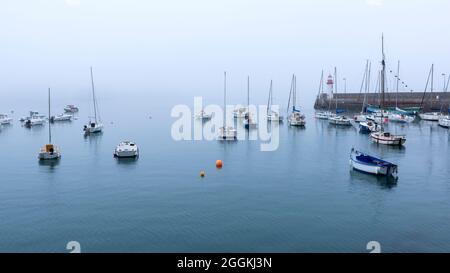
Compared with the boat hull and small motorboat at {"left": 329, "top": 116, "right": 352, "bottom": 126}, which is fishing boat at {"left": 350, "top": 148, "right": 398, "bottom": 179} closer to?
the boat hull

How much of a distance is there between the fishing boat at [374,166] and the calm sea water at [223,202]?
0.98 metres

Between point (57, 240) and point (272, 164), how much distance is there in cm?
3055

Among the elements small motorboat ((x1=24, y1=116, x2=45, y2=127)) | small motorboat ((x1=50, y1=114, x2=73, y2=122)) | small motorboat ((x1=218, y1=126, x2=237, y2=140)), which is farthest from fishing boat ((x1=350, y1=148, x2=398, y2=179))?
small motorboat ((x1=50, y1=114, x2=73, y2=122))

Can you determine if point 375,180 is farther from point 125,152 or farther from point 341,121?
point 341,121

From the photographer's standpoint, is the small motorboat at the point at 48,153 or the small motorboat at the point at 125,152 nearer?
the small motorboat at the point at 48,153

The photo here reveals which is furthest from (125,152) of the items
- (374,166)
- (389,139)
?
(389,139)

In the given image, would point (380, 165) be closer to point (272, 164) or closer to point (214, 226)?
point (272, 164)

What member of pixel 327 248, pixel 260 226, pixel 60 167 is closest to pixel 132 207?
pixel 260 226

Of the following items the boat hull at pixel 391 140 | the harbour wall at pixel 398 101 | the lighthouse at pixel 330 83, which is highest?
the lighthouse at pixel 330 83

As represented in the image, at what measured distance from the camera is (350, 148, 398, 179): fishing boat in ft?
138

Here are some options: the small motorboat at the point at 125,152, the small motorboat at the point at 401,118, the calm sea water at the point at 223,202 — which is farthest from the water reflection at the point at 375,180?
the small motorboat at the point at 401,118

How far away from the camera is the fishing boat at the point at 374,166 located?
138ft

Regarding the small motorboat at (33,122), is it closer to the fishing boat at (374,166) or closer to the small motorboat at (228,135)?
the small motorboat at (228,135)

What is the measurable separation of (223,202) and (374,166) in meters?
17.8
